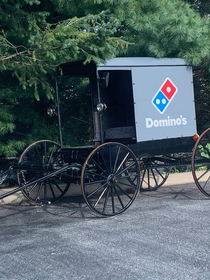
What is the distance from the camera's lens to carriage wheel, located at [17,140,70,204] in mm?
7121

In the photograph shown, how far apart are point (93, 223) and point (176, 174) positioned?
404 centimetres

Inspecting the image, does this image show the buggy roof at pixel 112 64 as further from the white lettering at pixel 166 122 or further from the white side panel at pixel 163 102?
the white lettering at pixel 166 122

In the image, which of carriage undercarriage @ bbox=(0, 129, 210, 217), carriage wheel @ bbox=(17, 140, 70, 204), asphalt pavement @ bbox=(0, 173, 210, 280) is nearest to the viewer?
asphalt pavement @ bbox=(0, 173, 210, 280)

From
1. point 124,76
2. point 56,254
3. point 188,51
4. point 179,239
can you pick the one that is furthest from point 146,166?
point 56,254

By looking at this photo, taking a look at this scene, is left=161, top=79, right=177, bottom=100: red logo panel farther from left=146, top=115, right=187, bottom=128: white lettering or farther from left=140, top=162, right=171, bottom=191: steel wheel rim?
left=140, top=162, right=171, bottom=191: steel wheel rim

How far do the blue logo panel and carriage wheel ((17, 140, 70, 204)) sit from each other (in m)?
1.82

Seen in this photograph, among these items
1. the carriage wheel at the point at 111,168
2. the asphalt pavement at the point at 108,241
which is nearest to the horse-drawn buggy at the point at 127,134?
the carriage wheel at the point at 111,168

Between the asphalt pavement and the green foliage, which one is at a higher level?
the green foliage

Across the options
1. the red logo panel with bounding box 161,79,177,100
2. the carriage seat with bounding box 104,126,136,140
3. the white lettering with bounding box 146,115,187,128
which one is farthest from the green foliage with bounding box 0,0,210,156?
the carriage seat with bounding box 104,126,136,140

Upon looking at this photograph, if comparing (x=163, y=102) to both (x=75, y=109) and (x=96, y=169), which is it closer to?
(x=96, y=169)

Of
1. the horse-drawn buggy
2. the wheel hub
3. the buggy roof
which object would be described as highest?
the buggy roof

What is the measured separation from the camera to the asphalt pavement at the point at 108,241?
163 inches

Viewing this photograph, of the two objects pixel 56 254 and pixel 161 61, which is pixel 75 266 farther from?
pixel 161 61

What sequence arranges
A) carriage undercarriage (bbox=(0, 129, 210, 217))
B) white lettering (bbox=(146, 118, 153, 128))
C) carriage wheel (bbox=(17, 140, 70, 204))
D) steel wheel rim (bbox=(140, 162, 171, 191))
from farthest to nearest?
steel wheel rim (bbox=(140, 162, 171, 191)), carriage wheel (bbox=(17, 140, 70, 204)), white lettering (bbox=(146, 118, 153, 128)), carriage undercarriage (bbox=(0, 129, 210, 217))
